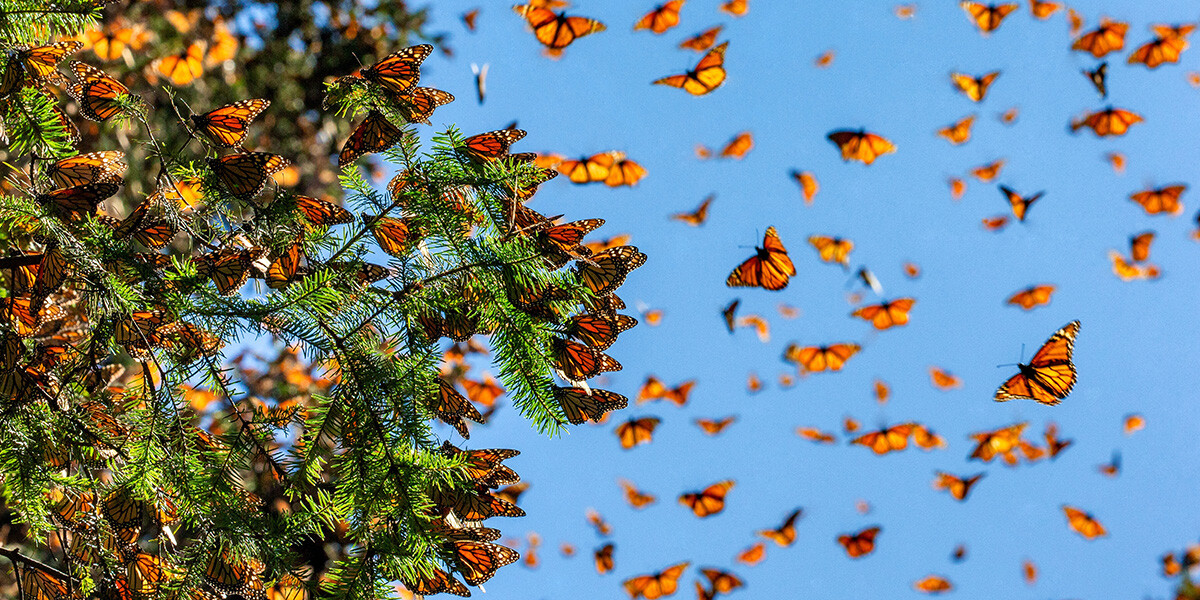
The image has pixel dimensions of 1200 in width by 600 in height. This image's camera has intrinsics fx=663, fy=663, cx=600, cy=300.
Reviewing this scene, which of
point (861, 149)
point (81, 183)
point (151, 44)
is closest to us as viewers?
point (81, 183)

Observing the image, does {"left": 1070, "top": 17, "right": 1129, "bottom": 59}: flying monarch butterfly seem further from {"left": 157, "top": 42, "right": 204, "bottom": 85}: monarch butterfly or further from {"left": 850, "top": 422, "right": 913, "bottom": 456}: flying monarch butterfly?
{"left": 157, "top": 42, "right": 204, "bottom": 85}: monarch butterfly

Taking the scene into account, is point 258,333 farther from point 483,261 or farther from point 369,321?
point 483,261

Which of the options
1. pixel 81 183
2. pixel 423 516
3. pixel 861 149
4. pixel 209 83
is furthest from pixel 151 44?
pixel 861 149

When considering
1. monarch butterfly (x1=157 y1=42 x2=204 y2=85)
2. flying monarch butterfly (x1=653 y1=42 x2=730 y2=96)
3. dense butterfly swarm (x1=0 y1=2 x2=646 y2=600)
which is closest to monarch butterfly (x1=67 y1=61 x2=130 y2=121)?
dense butterfly swarm (x1=0 y1=2 x2=646 y2=600)

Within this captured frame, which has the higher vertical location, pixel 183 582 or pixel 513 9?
pixel 513 9

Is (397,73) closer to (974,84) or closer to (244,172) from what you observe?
(244,172)

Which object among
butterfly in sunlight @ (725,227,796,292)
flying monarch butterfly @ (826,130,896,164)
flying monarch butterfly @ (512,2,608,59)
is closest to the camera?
butterfly in sunlight @ (725,227,796,292)
